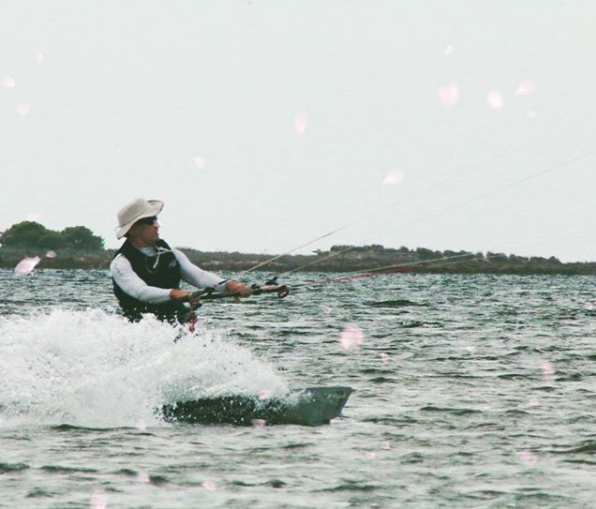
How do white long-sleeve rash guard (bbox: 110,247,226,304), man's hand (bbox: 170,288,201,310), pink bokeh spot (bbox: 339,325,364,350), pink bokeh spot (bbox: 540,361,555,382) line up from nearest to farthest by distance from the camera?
man's hand (bbox: 170,288,201,310) < white long-sleeve rash guard (bbox: 110,247,226,304) < pink bokeh spot (bbox: 540,361,555,382) < pink bokeh spot (bbox: 339,325,364,350)

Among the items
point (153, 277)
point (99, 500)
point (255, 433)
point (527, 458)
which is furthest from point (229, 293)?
point (99, 500)

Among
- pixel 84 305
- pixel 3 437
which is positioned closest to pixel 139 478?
pixel 3 437

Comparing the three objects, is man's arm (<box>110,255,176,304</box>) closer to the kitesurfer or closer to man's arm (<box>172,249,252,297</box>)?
the kitesurfer

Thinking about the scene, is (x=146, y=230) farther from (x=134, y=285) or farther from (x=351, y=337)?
(x=351, y=337)

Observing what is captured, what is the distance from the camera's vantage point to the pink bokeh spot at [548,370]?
56.0 ft

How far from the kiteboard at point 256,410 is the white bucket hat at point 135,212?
211 cm

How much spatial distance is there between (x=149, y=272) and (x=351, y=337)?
16320mm

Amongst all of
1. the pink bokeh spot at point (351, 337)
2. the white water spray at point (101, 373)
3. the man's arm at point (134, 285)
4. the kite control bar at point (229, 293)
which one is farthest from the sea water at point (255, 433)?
the pink bokeh spot at point (351, 337)

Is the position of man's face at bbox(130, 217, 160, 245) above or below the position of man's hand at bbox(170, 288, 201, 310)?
above

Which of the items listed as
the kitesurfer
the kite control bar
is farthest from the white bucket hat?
the kite control bar

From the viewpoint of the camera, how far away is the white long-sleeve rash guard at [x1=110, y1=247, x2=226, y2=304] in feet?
35.6

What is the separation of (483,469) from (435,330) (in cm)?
2138

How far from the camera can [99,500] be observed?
7.96 metres

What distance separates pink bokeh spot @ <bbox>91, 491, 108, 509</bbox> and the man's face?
3.42 meters
